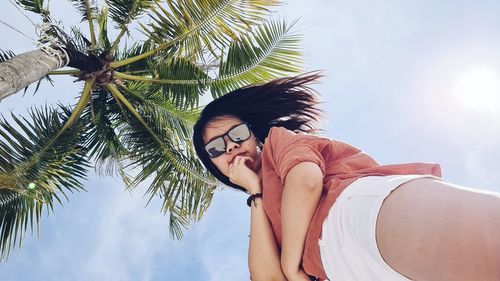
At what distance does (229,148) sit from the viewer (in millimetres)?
2896

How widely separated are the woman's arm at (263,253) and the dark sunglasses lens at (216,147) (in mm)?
689

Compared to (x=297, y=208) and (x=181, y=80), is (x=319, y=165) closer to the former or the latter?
(x=297, y=208)

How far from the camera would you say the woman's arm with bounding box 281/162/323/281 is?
2078 millimetres

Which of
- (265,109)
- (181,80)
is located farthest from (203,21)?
(265,109)

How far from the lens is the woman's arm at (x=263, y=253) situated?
222 cm

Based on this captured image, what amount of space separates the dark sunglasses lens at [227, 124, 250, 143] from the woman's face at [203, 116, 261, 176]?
2 centimetres

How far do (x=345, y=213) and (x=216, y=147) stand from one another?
119 centimetres

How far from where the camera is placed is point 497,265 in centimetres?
139

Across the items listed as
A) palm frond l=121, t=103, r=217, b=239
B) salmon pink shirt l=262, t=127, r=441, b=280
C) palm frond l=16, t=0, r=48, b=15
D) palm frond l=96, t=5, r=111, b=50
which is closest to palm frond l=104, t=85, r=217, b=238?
palm frond l=121, t=103, r=217, b=239

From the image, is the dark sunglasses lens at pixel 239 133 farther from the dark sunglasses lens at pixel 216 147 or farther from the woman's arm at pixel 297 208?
the woman's arm at pixel 297 208

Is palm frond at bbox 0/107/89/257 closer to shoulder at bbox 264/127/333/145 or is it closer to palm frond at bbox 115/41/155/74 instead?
palm frond at bbox 115/41/155/74

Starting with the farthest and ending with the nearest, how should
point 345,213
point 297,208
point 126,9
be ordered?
point 126,9 → point 297,208 → point 345,213

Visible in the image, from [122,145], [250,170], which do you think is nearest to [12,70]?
[250,170]

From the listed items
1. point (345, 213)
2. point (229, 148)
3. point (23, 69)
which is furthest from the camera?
point (23, 69)
